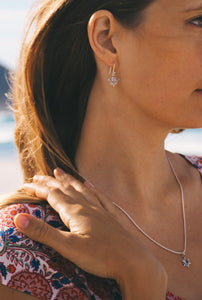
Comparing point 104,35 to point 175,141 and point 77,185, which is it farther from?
point 175,141

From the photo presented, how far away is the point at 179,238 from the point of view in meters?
2.02

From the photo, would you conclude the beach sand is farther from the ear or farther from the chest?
the ear

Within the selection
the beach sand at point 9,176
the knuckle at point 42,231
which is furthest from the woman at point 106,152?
the beach sand at point 9,176

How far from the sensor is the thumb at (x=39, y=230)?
1546 millimetres

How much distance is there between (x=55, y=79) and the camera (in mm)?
2020

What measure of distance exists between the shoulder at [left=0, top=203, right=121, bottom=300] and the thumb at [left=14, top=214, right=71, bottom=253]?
47 millimetres

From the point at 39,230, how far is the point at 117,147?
1.79ft

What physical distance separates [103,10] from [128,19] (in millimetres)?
97

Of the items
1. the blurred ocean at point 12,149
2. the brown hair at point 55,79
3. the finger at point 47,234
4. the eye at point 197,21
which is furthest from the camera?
the blurred ocean at point 12,149

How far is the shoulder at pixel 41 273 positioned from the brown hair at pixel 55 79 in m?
0.22

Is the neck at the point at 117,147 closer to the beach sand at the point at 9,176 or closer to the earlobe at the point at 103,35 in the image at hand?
the earlobe at the point at 103,35

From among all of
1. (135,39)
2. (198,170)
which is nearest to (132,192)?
(198,170)

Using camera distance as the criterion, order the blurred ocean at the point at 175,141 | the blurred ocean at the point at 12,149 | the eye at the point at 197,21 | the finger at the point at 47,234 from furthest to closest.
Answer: the blurred ocean at the point at 175,141
the blurred ocean at the point at 12,149
the eye at the point at 197,21
the finger at the point at 47,234

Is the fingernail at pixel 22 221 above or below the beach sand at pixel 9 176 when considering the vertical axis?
above
